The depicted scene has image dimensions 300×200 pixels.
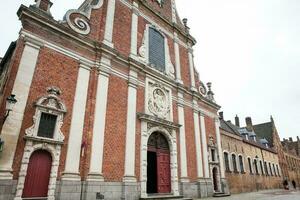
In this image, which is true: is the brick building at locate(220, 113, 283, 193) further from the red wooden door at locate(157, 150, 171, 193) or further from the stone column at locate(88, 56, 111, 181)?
the stone column at locate(88, 56, 111, 181)

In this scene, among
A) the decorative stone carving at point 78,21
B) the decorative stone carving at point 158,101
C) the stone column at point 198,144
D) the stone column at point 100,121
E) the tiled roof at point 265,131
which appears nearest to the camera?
the stone column at point 100,121

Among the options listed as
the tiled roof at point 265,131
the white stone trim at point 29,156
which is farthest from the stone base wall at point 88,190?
the tiled roof at point 265,131

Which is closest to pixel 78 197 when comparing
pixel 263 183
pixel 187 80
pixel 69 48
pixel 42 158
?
pixel 42 158

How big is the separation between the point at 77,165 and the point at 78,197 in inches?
45.9

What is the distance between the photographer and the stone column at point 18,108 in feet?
22.7

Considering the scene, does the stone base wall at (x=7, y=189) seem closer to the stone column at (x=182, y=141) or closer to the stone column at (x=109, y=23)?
the stone column at (x=109, y=23)

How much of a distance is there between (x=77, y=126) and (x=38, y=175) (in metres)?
2.29

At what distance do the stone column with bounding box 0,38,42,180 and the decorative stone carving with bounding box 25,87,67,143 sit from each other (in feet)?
1.42

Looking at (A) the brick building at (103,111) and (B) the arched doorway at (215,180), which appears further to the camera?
(B) the arched doorway at (215,180)

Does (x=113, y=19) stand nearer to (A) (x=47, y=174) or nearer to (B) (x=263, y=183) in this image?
(A) (x=47, y=174)

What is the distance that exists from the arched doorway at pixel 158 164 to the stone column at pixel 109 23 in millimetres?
5701

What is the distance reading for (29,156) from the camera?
24.4ft

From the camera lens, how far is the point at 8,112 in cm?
699

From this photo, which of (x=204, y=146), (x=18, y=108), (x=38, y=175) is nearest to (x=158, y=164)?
(x=204, y=146)
